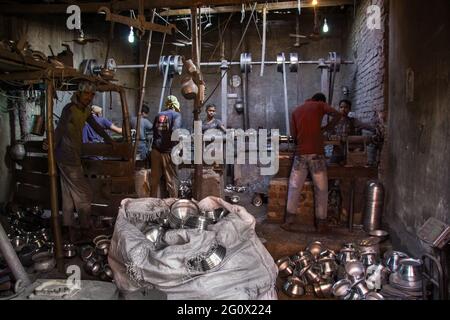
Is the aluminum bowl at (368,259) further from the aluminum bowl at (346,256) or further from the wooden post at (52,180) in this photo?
the wooden post at (52,180)

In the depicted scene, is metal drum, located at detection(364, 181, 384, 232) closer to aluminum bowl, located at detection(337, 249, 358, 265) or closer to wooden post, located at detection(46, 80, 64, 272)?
aluminum bowl, located at detection(337, 249, 358, 265)

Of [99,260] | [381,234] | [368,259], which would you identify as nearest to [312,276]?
[368,259]

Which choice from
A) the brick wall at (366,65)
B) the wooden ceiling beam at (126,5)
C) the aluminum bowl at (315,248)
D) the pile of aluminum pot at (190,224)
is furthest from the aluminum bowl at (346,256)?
the wooden ceiling beam at (126,5)

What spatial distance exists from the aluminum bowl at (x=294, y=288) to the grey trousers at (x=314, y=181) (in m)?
1.75

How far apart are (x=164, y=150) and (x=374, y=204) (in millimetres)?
3680

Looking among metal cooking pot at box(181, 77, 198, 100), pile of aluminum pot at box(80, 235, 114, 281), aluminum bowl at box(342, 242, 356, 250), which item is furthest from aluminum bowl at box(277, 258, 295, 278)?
metal cooking pot at box(181, 77, 198, 100)

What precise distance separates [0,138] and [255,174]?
18.7 feet

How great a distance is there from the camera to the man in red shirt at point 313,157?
212 inches

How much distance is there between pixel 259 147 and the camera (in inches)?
266

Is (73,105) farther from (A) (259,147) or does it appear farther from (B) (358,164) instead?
(B) (358,164)

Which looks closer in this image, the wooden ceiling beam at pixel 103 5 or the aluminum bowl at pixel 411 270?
the aluminum bowl at pixel 411 270

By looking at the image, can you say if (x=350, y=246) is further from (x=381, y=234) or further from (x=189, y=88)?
(x=189, y=88)
